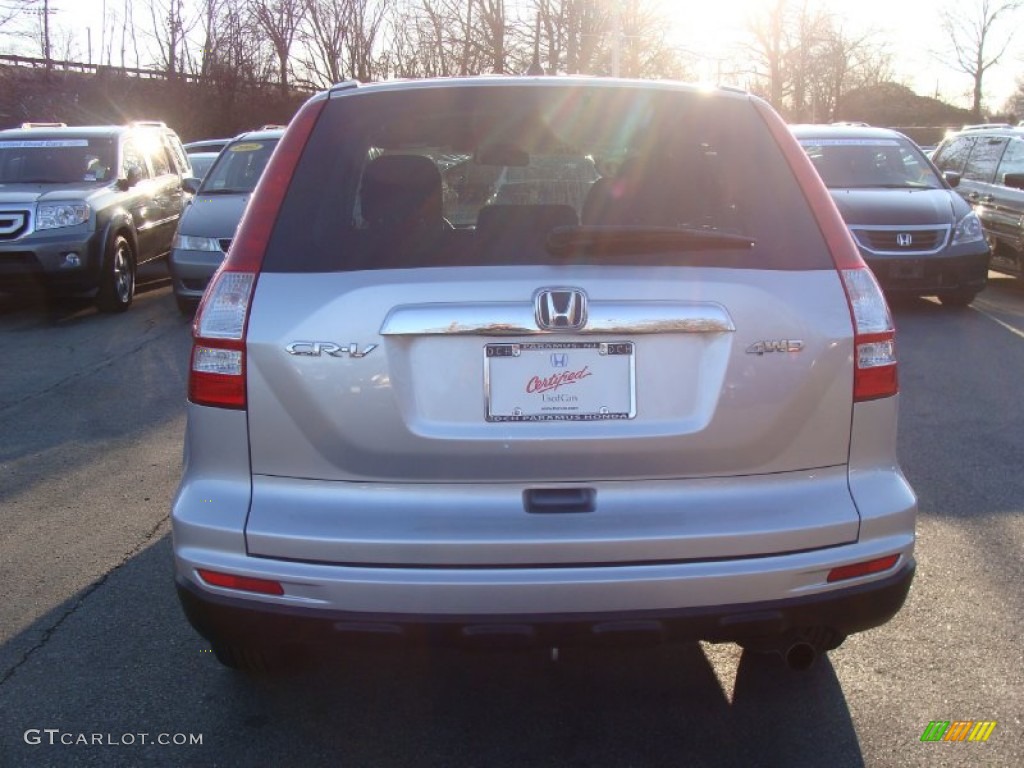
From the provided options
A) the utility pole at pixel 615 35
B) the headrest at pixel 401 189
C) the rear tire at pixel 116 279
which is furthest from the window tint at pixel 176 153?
the utility pole at pixel 615 35

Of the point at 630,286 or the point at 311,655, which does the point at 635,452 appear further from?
the point at 311,655

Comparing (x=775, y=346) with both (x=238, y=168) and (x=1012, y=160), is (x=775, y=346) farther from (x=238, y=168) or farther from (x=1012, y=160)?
(x=1012, y=160)

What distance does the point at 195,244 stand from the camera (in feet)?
33.8

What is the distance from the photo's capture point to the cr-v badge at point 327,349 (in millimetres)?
2602

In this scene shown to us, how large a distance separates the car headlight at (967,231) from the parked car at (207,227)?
6538 mm

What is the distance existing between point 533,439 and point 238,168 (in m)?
9.95

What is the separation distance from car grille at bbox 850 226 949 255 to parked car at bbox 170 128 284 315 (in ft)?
18.9

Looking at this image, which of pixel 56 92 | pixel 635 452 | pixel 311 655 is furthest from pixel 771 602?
pixel 56 92

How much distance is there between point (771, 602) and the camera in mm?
2643

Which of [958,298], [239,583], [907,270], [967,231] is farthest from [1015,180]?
[239,583]

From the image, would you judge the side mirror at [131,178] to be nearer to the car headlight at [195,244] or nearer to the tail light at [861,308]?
the car headlight at [195,244]

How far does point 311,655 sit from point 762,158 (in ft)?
6.80

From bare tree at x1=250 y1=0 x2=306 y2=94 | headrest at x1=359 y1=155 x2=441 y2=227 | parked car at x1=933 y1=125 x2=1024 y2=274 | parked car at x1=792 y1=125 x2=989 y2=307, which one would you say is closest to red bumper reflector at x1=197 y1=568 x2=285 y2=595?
headrest at x1=359 y1=155 x2=441 y2=227

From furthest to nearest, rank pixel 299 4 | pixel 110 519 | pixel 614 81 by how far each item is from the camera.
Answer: pixel 299 4 → pixel 110 519 → pixel 614 81
